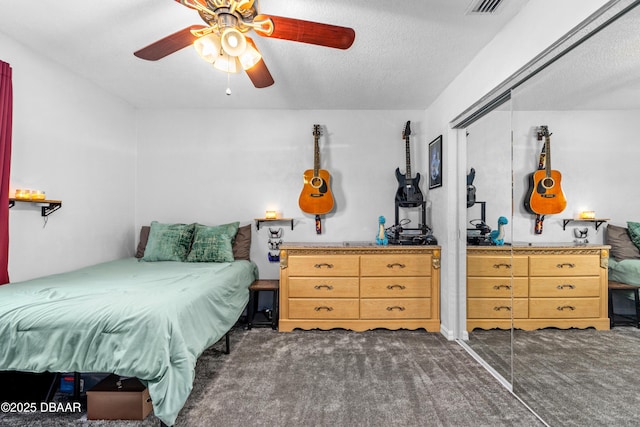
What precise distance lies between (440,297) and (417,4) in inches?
97.8

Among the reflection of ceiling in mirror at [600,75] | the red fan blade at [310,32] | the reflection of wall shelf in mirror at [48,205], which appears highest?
the red fan blade at [310,32]

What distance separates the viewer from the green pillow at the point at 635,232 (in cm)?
123

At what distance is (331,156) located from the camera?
3.67 metres

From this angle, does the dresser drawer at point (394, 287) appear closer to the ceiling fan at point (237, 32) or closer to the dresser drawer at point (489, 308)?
the dresser drawer at point (489, 308)

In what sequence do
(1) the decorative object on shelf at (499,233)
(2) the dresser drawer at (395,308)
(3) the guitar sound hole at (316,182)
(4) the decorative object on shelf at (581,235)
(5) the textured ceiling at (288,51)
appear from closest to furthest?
(4) the decorative object on shelf at (581,235), (5) the textured ceiling at (288,51), (1) the decorative object on shelf at (499,233), (2) the dresser drawer at (395,308), (3) the guitar sound hole at (316,182)

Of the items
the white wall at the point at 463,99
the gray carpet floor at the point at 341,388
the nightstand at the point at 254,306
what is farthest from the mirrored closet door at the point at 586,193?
the nightstand at the point at 254,306

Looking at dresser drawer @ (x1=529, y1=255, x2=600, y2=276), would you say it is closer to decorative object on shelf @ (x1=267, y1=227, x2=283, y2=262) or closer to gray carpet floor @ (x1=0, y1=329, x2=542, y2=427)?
gray carpet floor @ (x1=0, y1=329, x2=542, y2=427)

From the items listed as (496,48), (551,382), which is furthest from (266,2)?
(551,382)

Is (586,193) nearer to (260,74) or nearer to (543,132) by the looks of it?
(543,132)

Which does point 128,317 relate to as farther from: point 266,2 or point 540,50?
point 540,50

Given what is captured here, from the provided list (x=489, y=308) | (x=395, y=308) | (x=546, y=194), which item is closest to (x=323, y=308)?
(x=395, y=308)

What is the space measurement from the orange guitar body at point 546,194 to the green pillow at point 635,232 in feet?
1.25

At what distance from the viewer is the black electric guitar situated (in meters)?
3.46

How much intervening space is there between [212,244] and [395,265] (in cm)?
182
